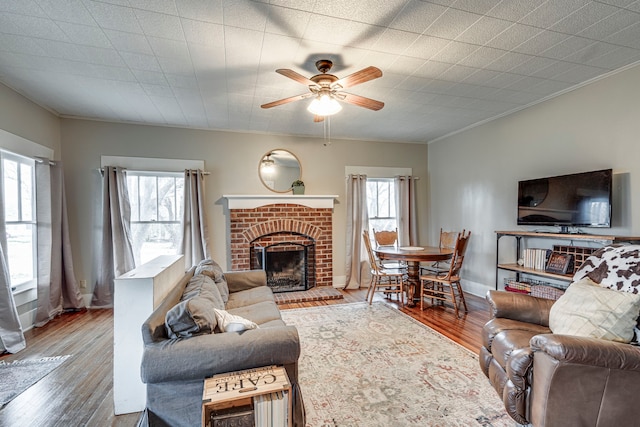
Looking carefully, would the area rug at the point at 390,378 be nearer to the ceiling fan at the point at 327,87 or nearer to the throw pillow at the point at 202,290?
the throw pillow at the point at 202,290

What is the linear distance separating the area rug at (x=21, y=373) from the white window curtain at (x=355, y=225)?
378 cm

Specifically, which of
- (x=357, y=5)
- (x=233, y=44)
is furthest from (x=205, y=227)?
(x=357, y=5)

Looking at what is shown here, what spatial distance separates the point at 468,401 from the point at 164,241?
4.26 m

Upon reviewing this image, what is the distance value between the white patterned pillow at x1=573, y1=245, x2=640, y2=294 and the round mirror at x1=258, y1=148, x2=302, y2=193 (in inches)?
152

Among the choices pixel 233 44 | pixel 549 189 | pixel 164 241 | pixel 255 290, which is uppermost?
pixel 233 44

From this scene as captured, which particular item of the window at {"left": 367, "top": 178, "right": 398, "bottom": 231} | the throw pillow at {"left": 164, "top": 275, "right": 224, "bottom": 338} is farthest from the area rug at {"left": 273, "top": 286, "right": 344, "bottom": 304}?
the throw pillow at {"left": 164, "top": 275, "right": 224, "bottom": 338}

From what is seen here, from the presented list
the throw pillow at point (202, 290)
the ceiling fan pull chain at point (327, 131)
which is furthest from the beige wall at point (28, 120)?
the ceiling fan pull chain at point (327, 131)

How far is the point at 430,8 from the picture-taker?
2.02m

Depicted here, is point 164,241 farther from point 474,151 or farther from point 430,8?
point 474,151

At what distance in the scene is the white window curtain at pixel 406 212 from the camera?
5473 millimetres

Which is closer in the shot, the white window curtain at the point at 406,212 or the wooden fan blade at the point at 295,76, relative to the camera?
the wooden fan blade at the point at 295,76

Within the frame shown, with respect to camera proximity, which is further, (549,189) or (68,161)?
(68,161)

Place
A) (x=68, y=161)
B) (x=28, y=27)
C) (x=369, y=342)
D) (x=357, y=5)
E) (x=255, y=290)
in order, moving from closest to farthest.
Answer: (x=357, y=5), (x=28, y=27), (x=369, y=342), (x=255, y=290), (x=68, y=161)

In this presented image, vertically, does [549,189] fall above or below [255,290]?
above
